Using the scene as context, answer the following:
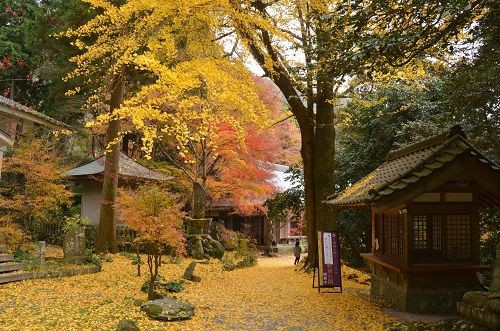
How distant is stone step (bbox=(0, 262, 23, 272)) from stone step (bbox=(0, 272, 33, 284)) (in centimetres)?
18

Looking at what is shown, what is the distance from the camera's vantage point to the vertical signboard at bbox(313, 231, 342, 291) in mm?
10633

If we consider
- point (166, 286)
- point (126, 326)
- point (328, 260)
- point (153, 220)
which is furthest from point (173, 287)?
point (126, 326)

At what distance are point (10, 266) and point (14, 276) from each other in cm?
47

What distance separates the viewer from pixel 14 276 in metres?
11.0

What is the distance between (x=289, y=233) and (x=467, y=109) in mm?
27000

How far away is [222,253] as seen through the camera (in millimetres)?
19875

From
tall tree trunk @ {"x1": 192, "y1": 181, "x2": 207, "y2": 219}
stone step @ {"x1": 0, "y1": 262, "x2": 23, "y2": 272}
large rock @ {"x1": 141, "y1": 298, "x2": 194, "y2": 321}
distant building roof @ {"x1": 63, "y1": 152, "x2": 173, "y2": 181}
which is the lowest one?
large rock @ {"x1": 141, "y1": 298, "x2": 194, "y2": 321}

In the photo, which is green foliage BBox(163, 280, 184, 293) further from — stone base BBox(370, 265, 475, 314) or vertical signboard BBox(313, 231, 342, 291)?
stone base BBox(370, 265, 475, 314)

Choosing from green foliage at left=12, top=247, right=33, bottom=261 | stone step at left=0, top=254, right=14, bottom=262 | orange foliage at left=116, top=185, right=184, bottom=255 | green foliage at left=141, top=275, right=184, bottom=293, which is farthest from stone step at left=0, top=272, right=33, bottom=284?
orange foliage at left=116, top=185, right=184, bottom=255

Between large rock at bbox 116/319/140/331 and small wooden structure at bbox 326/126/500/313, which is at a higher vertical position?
small wooden structure at bbox 326/126/500/313

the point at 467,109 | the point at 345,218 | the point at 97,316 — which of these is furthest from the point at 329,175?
the point at 97,316

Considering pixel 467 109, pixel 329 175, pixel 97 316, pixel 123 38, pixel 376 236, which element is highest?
pixel 123 38

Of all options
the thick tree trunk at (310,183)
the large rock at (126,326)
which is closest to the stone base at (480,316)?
the large rock at (126,326)

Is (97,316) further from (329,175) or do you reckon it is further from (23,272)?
(329,175)
